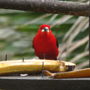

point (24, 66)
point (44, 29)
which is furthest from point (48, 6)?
point (44, 29)

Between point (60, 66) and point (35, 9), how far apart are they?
0.28 meters

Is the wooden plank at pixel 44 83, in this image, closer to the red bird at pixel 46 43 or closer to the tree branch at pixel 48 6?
the tree branch at pixel 48 6

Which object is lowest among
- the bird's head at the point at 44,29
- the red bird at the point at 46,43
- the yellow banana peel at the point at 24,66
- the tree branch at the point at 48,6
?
the yellow banana peel at the point at 24,66

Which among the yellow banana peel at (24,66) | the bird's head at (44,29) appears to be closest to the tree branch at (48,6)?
Result: the yellow banana peel at (24,66)

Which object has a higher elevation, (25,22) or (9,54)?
(25,22)

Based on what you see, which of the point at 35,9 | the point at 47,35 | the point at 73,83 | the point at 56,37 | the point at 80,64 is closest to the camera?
the point at 73,83

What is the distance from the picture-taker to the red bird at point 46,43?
148 inches

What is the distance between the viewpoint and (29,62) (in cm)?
126

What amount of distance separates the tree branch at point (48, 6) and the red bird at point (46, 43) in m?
2.53

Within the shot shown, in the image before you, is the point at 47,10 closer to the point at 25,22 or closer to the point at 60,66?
the point at 60,66

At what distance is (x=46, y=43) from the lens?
12.6ft

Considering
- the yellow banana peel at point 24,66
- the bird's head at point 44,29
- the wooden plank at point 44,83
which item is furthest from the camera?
the bird's head at point 44,29

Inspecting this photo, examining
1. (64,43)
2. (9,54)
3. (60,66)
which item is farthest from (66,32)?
(60,66)

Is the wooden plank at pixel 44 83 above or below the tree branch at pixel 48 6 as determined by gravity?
below
